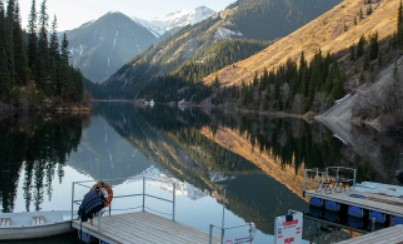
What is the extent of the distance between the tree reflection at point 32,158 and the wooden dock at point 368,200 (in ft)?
65.3

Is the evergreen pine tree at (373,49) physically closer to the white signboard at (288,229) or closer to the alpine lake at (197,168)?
the alpine lake at (197,168)

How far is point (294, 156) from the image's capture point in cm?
5934

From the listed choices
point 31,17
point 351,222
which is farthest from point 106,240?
point 31,17

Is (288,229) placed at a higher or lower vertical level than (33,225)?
higher

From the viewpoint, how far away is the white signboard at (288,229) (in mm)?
14484

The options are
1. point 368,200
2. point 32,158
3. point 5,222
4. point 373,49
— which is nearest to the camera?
point 5,222

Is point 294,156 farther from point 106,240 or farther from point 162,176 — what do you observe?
point 106,240

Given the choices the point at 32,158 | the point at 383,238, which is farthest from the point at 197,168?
the point at 383,238

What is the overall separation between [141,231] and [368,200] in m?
17.5

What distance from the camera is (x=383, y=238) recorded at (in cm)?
1909

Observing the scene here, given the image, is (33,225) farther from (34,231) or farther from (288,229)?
(288,229)

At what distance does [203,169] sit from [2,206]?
25.7m

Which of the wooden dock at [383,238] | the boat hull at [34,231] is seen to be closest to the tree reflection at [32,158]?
the boat hull at [34,231]

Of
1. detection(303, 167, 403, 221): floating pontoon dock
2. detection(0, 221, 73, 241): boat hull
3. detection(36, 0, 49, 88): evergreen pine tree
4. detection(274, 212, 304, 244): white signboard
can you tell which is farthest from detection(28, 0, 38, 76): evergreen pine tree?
detection(274, 212, 304, 244): white signboard
